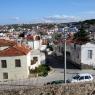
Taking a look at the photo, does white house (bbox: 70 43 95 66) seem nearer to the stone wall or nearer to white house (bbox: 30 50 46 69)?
white house (bbox: 30 50 46 69)

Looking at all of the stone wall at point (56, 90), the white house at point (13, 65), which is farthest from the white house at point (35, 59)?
the stone wall at point (56, 90)

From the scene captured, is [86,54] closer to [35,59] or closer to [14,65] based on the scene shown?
[35,59]

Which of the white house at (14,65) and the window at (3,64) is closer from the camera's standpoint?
the white house at (14,65)

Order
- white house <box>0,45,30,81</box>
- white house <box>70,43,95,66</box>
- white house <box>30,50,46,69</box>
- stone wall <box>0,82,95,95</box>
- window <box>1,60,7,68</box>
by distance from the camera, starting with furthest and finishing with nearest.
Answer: white house <box>70,43,95,66</box> → white house <box>30,50,46,69</box> → window <box>1,60,7,68</box> → white house <box>0,45,30,81</box> → stone wall <box>0,82,95,95</box>

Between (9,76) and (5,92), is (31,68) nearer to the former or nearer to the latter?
(9,76)

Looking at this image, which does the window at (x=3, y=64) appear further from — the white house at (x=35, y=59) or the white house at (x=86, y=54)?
the white house at (x=86, y=54)

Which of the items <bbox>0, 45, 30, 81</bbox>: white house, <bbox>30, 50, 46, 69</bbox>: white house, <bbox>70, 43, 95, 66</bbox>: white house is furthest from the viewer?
<bbox>70, 43, 95, 66</bbox>: white house

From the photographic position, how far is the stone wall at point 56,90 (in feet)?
64.3

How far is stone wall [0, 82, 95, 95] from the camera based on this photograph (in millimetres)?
19609

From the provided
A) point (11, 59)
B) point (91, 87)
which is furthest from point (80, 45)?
point (91, 87)

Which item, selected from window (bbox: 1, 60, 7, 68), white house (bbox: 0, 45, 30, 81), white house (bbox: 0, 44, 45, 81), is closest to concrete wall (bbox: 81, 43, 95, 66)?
white house (bbox: 0, 44, 45, 81)

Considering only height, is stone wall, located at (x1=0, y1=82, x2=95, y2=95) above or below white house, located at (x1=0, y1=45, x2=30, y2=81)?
above

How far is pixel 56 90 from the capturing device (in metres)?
19.8

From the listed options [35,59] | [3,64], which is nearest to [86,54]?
[35,59]
